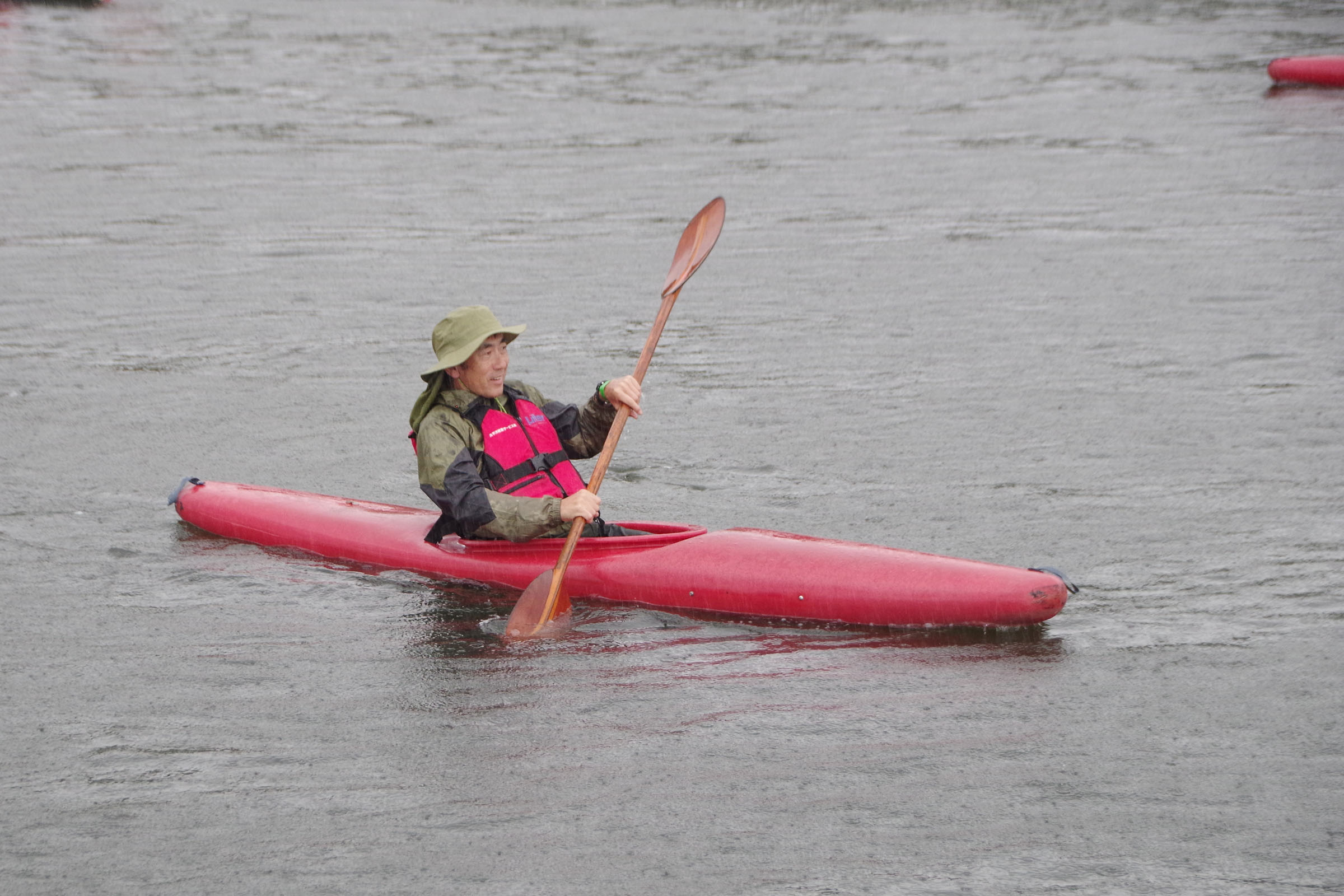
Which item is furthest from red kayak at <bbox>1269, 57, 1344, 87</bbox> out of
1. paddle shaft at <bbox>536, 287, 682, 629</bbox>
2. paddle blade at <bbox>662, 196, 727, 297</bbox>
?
paddle shaft at <bbox>536, 287, 682, 629</bbox>

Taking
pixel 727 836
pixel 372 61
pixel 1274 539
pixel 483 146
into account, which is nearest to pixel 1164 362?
pixel 1274 539

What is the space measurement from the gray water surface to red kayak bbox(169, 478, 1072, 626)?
0.10 meters

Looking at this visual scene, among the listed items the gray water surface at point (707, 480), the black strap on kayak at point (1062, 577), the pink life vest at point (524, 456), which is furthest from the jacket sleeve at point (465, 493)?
the black strap on kayak at point (1062, 577)

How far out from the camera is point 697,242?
261 inches

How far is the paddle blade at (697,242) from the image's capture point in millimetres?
6461

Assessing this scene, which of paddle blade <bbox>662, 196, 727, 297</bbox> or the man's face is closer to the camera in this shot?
the man's face

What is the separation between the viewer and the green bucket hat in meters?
5.46

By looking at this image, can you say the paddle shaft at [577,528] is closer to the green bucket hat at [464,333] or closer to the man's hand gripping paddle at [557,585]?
the man's hand gripping paddle at [557,585]

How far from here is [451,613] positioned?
18.6ft

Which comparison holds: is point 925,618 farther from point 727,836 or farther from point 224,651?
point 224,651

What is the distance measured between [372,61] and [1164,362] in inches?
585

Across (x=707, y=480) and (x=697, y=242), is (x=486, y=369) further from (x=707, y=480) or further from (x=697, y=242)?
(x=707, y=480)

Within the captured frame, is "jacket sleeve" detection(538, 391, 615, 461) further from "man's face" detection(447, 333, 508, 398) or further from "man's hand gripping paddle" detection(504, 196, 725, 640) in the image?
"man's face" detection(447, 333, 508, 398)

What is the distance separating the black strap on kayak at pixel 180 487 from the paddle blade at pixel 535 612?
1869mm
